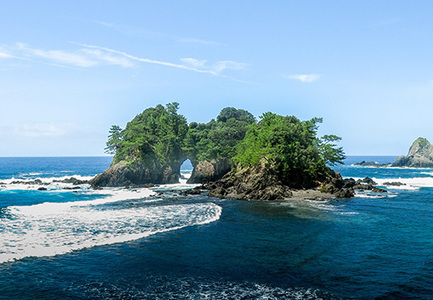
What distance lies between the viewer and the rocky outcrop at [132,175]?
71625mm

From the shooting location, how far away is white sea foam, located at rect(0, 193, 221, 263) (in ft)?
79.3

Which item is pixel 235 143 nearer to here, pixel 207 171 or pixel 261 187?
pixel 207 171

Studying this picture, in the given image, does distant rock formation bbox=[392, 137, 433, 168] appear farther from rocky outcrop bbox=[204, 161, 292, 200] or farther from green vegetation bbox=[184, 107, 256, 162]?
rocky outcrop bbox=[204, 161, 292, 200]

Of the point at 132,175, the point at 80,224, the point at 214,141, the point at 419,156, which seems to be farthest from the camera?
the point at 419,156

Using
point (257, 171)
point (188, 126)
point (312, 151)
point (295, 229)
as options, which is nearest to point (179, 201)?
point (257, 171)

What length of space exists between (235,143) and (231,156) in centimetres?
353

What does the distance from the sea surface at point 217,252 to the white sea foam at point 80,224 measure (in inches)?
4.1

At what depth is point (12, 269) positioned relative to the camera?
1931 cm

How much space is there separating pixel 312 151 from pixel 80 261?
1797 inches

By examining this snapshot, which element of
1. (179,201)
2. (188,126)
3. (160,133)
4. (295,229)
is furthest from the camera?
(188,126)

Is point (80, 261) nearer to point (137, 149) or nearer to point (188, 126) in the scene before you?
point (137, 149)

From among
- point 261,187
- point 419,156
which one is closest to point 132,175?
point 261,187

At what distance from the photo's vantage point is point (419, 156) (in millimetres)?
158625

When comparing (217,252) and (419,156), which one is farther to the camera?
(419,156)
